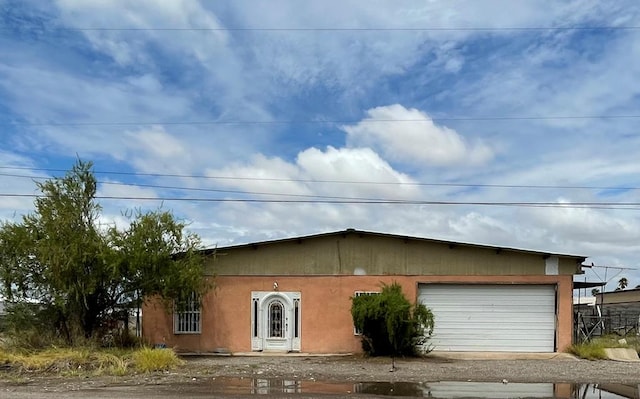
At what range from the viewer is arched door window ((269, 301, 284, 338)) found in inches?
882

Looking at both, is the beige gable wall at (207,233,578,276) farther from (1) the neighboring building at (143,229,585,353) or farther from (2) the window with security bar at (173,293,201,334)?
(2) the window with security bar at (173,293,201,334)

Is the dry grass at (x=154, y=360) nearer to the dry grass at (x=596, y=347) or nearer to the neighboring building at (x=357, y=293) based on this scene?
the neighboring building at (x=357, y=293)

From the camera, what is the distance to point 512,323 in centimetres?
2205

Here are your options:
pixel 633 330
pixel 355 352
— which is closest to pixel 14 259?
pixel 355 352

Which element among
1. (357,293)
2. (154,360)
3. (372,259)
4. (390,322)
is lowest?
(154,360)

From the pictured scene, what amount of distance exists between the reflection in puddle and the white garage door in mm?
6938

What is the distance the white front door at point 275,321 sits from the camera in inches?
877

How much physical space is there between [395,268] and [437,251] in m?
1.53

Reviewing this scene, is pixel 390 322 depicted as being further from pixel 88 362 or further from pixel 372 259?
pixel 88 362

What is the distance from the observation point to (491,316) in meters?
22.1

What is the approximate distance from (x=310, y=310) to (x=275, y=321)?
1269 millimetres

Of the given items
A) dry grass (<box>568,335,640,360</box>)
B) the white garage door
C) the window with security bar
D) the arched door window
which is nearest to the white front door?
the arched door window

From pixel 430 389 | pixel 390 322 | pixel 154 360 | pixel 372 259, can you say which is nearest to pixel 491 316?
pixel 372 259

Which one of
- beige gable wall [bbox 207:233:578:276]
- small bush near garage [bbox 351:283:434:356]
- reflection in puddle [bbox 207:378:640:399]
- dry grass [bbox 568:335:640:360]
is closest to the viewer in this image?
reflection in puddle [bbox 207:378:640:399]
